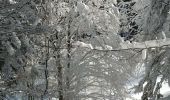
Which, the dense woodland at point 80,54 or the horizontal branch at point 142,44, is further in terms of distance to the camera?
the dense woodland at point 80,54

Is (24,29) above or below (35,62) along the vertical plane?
above

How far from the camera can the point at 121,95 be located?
16672 millimetres

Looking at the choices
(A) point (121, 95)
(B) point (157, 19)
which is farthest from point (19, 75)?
(A) point (121, 95)

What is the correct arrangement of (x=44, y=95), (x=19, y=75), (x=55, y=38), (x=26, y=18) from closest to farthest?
(x=26, y=18) → (x=19, y=75) → (x=44, y=95) → (x=55, y=38)

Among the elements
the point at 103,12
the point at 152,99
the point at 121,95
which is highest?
the point at 103,12

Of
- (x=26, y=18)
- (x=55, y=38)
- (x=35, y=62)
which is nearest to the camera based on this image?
(x=26, y=18)

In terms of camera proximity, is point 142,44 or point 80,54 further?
point 80,54

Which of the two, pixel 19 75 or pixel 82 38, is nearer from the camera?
pixel 19 75

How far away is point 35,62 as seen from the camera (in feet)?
Answer: 47.5

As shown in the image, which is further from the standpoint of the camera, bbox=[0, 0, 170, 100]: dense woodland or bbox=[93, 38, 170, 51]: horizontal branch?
bbox=[0, 0, 170, 100]: dense woodland

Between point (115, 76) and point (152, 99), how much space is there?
7443mm

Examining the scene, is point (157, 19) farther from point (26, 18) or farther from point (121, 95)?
point (121, 95)

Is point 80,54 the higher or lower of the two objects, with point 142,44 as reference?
lower

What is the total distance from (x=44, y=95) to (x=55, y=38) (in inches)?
144
